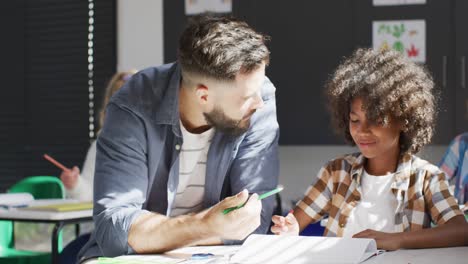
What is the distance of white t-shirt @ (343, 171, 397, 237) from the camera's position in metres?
2.26

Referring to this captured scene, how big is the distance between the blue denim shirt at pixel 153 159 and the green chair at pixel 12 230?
1286 millimetres

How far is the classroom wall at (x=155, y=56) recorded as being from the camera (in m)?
5.48

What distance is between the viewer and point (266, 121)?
7.68ft

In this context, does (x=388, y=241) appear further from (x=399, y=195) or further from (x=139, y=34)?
(x=139, y=34)

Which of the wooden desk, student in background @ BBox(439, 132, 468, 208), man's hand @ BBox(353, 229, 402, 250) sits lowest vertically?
the wooden desk

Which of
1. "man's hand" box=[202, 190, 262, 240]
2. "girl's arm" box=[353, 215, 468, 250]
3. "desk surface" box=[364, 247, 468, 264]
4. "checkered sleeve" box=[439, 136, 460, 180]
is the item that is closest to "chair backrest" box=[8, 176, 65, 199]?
"checkered sleeve" box=[439, 136, 460, 180]

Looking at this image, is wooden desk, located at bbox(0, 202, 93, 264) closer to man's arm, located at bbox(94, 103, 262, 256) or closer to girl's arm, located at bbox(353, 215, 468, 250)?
man's arm, located at bbox(94, 103, 262, 256)

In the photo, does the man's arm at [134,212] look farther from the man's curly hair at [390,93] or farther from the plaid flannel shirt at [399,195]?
the man's curly hair at [390,93]

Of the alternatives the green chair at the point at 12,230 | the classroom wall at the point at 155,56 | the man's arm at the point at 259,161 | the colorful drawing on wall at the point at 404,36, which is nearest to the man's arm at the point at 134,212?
the man's arm at the point at 259,161

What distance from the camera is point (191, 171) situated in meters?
2.30

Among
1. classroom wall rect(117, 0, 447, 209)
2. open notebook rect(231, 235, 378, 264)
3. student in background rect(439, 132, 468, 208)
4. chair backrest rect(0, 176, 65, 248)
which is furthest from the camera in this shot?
classroom wall rect(117, 0, 447, 209)

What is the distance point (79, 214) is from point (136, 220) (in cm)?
144

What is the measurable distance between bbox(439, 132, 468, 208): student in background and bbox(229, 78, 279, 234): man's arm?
1552mm

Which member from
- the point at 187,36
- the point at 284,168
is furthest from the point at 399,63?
the point at 284,168
